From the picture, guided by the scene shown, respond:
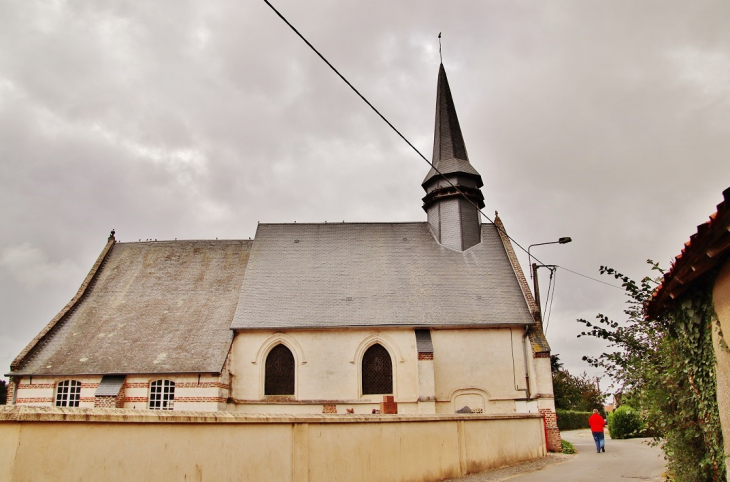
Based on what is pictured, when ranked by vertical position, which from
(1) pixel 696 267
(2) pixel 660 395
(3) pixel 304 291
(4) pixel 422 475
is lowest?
(4) pixel 422 475

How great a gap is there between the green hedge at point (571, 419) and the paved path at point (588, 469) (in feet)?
48.7

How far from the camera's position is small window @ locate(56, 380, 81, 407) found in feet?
62.1

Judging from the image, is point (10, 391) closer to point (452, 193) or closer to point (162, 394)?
point (162, 394)

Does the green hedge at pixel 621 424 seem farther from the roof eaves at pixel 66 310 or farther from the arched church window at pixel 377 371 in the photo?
the roof eaves at pixel 66 310

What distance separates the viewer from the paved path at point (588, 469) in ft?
38.0

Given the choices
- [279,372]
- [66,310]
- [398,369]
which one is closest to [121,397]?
[66,310]

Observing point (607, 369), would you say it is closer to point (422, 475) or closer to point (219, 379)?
point (422, 475)

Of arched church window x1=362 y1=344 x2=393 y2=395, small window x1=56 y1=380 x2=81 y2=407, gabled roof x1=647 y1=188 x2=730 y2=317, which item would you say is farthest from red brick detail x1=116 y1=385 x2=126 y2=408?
gabled roof x1=647 y1=188 x2=730 y2=317

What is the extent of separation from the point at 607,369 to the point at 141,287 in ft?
60.2

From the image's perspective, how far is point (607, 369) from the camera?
9367 mm

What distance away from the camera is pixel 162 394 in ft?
61.9

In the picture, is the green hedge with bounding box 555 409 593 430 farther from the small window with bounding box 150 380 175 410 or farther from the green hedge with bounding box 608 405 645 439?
the small window with bounding box 150 380 175 410

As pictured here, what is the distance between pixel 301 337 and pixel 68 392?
782 centimetres

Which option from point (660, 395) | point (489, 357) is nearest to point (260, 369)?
point (489, 357)
